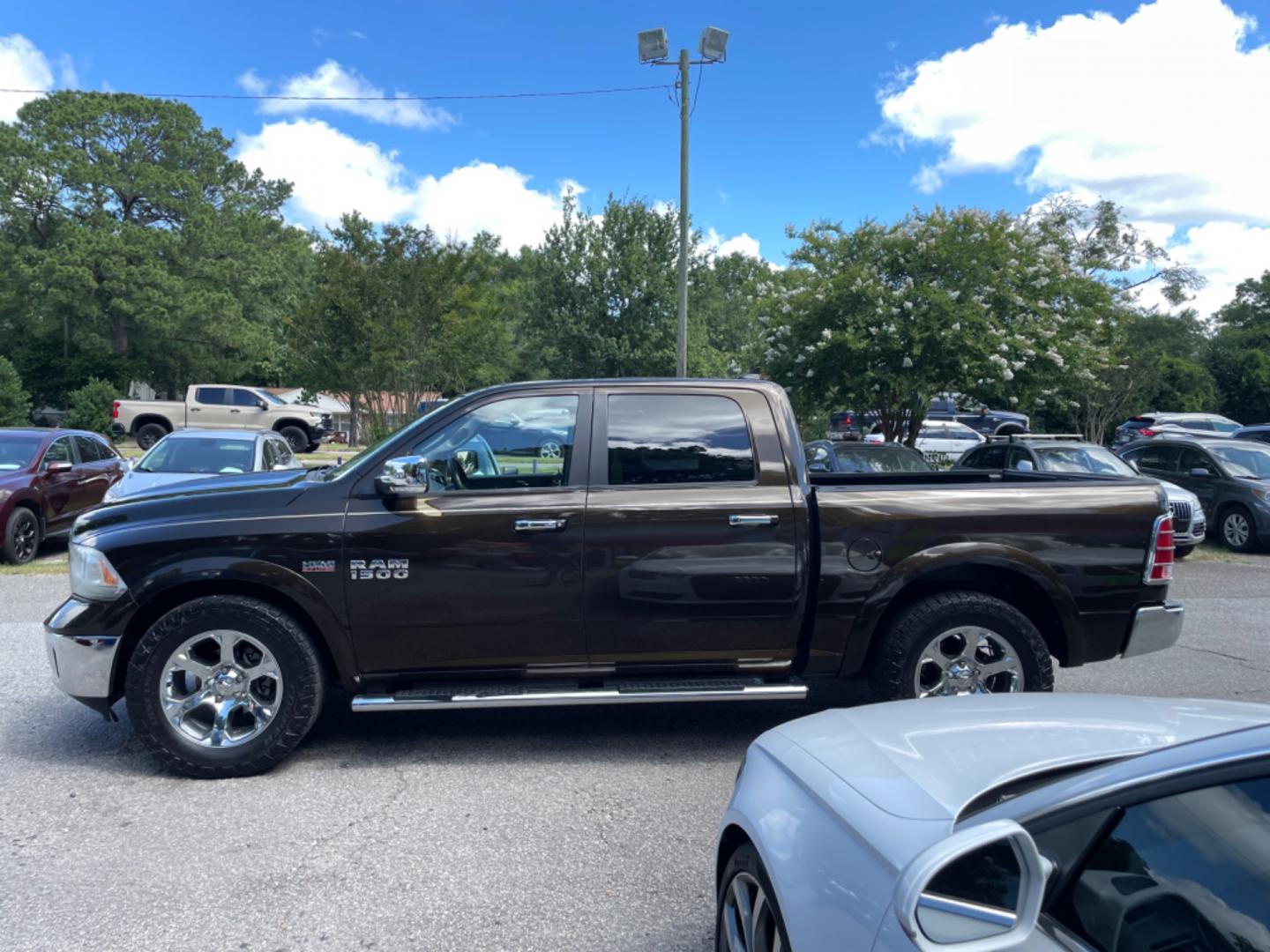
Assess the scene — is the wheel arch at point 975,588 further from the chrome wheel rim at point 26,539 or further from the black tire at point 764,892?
the chrome wheel rim at point 26,539

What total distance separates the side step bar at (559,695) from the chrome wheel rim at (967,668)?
0.72 m

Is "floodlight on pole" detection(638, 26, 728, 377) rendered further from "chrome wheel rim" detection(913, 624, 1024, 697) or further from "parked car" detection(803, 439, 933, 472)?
"chrome wheel rim" detection(913, 624, 1024, 697)

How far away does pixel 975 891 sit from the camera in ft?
5.30

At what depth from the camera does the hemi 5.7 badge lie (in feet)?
14.7

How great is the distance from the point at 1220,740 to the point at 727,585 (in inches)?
120

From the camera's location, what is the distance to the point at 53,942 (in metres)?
3.08

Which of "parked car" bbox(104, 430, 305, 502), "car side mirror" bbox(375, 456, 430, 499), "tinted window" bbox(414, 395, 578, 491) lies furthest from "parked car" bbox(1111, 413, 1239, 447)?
"car side mirror" bbox(375, 456, 430, 499)

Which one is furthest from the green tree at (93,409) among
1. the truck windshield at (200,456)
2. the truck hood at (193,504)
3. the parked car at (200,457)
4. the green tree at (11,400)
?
the truck hood at (193,504)

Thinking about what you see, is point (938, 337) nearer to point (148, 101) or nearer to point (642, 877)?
point (642, 877)

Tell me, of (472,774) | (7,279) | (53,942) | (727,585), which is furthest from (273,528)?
(7,279)

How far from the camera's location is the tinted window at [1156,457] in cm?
1421

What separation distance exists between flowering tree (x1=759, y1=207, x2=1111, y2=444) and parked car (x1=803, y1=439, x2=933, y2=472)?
9.27ft

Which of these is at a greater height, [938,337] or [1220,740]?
[938,337]

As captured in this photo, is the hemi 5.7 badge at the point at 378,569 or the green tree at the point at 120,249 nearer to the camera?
the hemi 5.7 badge at the point at 378,569
